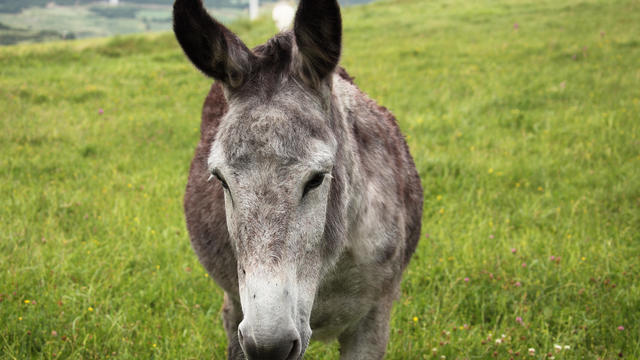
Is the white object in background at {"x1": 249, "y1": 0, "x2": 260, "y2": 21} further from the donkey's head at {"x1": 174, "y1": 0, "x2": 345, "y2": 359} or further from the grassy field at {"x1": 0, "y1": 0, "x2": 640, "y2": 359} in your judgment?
the donkey's head at {"x1": 174, "y1": 0, "x2": 345, "y2": 359}

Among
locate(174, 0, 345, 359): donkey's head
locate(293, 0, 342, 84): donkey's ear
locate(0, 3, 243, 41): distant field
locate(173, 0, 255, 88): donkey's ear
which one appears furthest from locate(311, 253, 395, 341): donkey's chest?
locate(0, 3, 243, 41): distant field

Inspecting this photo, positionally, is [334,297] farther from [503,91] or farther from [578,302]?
[503,91]

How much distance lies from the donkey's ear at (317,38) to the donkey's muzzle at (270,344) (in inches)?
42.0

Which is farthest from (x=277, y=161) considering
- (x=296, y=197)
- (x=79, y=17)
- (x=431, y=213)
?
(x=79, y=17)

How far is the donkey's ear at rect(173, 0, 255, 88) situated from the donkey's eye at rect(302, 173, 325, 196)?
57 centimetres

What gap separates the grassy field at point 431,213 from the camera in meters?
3.57

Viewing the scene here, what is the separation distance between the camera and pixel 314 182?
1980 millimetres

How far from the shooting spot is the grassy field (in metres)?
3.57

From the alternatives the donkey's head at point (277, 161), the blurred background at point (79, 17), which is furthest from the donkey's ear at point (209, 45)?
the blurred background at point (79, 17)

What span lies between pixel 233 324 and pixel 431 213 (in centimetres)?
307

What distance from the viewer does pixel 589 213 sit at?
5203 mm

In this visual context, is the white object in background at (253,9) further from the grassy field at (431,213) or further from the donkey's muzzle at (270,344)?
the donkey's muzzle at (270,344)

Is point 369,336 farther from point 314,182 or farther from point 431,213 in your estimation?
point 431,213

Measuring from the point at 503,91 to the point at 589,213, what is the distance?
4713 mm
